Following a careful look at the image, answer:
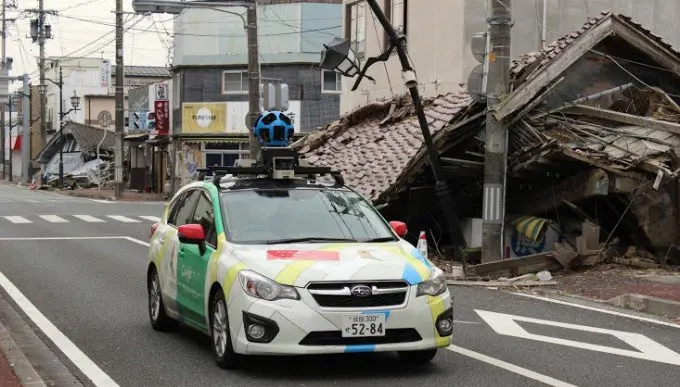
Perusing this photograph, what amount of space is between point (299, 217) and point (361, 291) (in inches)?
60.8

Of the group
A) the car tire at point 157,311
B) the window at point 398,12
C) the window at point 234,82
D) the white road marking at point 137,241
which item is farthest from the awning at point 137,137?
the car tire at point 157,311

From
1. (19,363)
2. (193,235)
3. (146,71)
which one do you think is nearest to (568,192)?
(193,235)

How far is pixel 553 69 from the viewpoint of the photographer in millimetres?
17750

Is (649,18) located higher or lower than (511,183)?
higher

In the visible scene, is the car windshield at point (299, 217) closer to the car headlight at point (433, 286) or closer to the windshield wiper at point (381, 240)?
the windshield wiper at point (381, 240)

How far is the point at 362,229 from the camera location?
29.5 feet

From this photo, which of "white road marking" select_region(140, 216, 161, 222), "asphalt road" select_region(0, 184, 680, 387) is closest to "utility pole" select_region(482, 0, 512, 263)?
"asphalt road" select_region(0, 184, 680, 387)

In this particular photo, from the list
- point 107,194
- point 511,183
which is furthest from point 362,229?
point 107,194

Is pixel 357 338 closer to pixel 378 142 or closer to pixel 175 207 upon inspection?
pixel 175 207

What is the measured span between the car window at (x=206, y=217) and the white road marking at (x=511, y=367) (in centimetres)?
245

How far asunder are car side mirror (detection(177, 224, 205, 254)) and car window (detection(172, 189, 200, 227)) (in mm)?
1004

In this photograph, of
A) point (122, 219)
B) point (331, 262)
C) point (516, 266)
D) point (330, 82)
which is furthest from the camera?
point (330, 82)

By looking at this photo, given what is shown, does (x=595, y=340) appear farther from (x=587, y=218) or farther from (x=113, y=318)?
(x=587, y=218)

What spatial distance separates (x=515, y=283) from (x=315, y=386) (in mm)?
7810
